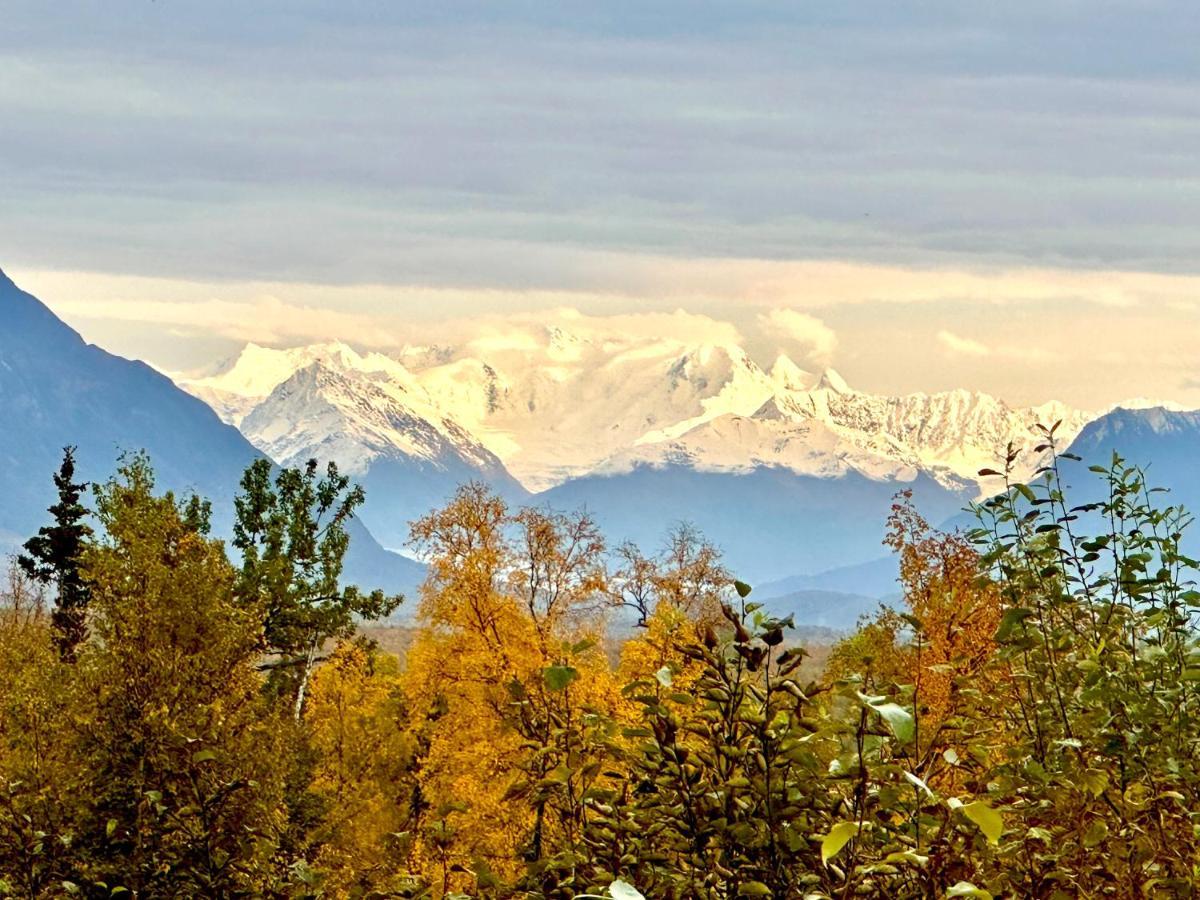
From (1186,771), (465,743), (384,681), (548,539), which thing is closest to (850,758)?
(1186,771)

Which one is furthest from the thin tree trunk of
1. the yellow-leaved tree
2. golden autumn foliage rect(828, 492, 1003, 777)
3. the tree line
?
golden autumn foliage rect(828, 492, 1003, 777)

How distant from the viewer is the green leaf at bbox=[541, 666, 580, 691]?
5.98 m

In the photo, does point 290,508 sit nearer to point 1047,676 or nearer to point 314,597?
point 314,597

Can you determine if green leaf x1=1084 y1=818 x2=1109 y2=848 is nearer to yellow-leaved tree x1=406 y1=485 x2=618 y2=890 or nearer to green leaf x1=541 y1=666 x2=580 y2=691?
green leaf x1=541 y1=666 x2=580 y2=691

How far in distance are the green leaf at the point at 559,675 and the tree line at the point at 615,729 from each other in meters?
0.01

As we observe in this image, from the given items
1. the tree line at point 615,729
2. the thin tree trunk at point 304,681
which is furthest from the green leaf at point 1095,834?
the thin tree trunk at point 304,681

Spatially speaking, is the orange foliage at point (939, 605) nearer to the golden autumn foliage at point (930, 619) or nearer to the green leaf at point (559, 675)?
the golden autumn foliage at point (930, 619)

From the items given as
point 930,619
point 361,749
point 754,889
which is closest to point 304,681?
point 361,749

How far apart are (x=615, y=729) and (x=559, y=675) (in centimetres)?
77

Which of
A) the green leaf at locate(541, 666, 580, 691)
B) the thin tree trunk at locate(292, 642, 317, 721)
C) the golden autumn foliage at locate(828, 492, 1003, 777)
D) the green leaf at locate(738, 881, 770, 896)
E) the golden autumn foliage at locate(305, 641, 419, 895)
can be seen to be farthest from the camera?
the thin tree trunk at locate(292, 642, 317, 721)

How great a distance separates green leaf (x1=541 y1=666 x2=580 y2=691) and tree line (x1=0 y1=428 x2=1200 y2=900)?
0.01 metres

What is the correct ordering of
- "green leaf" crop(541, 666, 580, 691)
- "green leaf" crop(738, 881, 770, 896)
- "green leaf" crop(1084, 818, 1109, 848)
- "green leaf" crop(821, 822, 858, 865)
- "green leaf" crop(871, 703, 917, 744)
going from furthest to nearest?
"green leaf" crop(1084, 818, 1109, 848) → "green leaf" crop(541, 666, 580, 691) → "green leaf" crop(738, 881, 770, 896) → "green leaf" crop(871, 703, 917, 744) → "green leaf" crop(821, 822, 858, 865)

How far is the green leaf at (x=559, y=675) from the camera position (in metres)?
5.98

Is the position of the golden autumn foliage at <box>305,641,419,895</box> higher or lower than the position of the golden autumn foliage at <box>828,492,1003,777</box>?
lower
